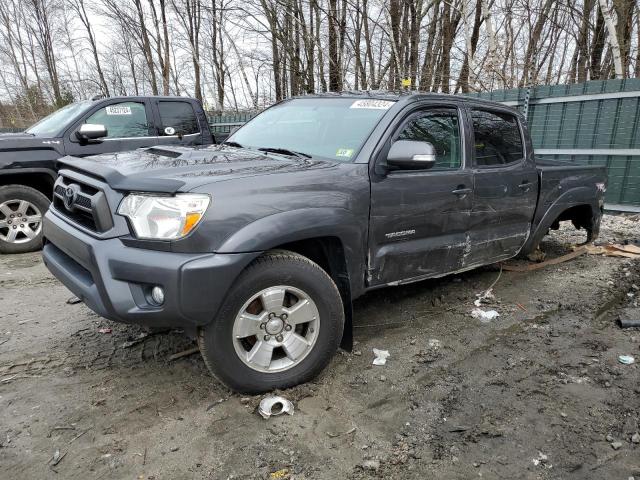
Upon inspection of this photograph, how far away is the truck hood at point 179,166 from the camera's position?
A: 94.3 inches

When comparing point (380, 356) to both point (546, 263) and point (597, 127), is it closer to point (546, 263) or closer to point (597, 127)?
point (546, 263)

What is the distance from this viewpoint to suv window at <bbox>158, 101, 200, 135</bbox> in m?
6.61

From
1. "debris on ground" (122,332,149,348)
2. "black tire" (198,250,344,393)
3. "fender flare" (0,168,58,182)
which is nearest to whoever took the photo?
"black tire" (198,250,344,393)

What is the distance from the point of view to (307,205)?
2.67m

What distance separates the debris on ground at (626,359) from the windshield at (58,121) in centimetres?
645

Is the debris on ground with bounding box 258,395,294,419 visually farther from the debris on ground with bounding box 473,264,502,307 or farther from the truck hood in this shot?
the debris on ground with bounding box 473,264,502,307

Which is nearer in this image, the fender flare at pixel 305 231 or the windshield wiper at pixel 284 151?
the fender flare at pixel 305 231

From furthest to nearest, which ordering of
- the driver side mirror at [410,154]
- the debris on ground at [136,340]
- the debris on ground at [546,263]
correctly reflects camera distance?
1. the debris on ground at [546,263]
2. the debris on ground at [136,340]
3. the driver side mirror at [410,154]

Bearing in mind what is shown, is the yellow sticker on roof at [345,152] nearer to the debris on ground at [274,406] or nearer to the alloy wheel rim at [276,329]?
the alloy wheel rim at [276,329]

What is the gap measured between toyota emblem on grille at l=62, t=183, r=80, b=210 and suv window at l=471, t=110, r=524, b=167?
9.76ft

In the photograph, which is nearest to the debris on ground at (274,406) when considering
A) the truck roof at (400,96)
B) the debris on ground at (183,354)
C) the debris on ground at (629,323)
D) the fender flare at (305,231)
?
the debris on ground at (183,354)

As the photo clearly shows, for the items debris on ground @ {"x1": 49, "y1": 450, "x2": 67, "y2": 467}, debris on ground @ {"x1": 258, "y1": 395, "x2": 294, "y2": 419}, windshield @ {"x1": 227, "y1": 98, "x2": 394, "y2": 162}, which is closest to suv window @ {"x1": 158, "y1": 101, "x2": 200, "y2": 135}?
windshield @ {"x1": 227, "y1": 98, "x2": 394, "y2": 162}

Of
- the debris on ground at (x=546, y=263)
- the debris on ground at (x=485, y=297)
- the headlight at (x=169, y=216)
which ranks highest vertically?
the headlight at (x=169, y=216)

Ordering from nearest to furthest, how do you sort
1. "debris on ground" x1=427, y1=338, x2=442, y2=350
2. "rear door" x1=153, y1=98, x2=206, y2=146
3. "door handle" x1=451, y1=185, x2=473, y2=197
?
"debris on ground" x1=427, y1=338, x2=442, y2=350, "door handle" x1=451, y1=185, x2=473, y2=197, "rear door" x1=153, y1=98, x2=206, y2=146
